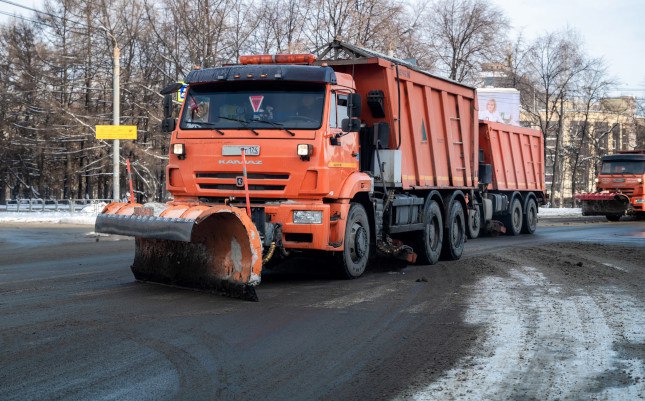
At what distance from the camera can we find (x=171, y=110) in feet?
38.4

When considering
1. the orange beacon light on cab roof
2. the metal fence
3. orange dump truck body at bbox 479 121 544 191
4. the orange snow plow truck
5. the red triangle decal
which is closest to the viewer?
the orange snow plow truck

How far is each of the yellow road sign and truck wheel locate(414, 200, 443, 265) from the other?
1112 centimetres

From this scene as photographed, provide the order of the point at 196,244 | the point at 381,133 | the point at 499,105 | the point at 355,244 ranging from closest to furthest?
1. the point at 196,244
2. the point at 355,244
3. the point at 381,133
4. the point at 499,105

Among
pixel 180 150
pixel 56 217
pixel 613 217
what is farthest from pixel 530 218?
pixel 56 217

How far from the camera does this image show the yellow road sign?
74.0ft

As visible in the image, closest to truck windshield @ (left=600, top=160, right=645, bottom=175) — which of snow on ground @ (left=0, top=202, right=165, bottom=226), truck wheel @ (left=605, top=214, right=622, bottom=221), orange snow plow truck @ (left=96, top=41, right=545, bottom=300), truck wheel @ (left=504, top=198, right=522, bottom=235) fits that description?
truck wheel @ (left=605, top=214, right=622, bottom=221)

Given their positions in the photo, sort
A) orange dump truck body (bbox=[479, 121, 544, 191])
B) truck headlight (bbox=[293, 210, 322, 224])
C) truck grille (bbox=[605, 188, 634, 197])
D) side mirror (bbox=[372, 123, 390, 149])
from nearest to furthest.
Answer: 1. truck headlight (bbox=[293, 210, 322, 224])
2. side mirror (bbox=[372, 123, 390, 149])
3. orange dump truck body (bbox=[479, 121, 544, 191])
4. truck grille (bbox=[605, 188, 634, 197])

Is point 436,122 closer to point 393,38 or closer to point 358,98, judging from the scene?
point 358,98

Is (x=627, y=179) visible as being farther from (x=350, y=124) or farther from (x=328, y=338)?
(x=328, y=338)

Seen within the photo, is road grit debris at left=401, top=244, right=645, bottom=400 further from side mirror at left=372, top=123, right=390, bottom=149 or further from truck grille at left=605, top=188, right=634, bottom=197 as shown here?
truck grille at left=605, top=188, right=634, bottom=197

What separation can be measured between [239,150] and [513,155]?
14.5m

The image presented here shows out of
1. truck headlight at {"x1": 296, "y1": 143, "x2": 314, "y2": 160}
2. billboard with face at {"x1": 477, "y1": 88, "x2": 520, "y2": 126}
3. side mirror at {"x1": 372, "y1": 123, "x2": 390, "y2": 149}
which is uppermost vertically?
billboard with face at {"x1": 477, "y1": 88, "x2": 520, "y2": 126}

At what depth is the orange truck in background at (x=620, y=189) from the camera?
33750 mm

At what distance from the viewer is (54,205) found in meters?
42.2
